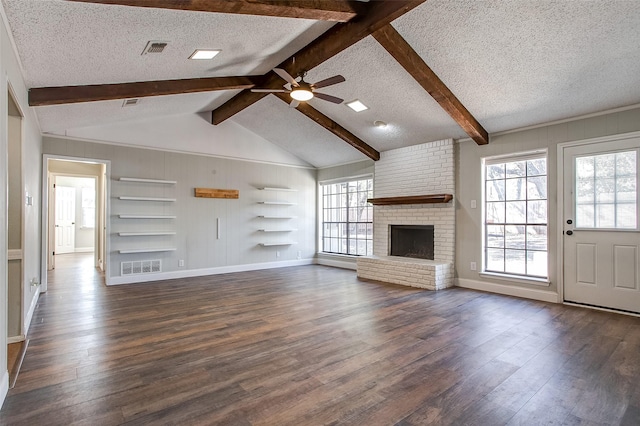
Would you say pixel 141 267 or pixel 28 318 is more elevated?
pixel 141 267

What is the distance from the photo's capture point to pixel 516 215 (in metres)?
5.11

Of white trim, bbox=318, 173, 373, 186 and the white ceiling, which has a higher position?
the white ceiling

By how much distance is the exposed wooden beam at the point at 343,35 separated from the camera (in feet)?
9.96

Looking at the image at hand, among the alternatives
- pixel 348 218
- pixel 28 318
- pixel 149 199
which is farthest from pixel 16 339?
pixel 348 218

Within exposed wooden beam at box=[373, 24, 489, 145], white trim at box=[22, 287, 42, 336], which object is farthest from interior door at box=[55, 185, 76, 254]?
exposed wooden beam at box=[373, 24, 489, 145]

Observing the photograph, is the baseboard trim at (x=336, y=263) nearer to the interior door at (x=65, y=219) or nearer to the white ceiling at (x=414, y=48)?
the white ceiling at (x=414, y=48)

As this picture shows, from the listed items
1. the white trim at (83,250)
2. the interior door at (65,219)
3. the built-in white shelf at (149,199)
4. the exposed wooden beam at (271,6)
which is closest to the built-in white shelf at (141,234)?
the built-in white shelf at (149,199)

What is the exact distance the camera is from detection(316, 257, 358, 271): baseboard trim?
7491 millimetres

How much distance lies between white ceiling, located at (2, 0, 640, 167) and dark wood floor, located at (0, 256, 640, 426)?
2546mm

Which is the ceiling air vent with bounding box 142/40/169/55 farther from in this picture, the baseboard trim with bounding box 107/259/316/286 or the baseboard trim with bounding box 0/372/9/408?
the baseboard trim with bounding box 107/259/316/286

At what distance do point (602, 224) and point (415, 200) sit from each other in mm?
2555

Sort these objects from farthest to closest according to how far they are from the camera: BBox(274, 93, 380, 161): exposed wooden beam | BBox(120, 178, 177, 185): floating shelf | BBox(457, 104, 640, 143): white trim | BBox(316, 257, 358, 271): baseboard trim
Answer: BBox(316, 257, 358, 271): baseboard trim < BBox(120, 178, 177, 185): floating shelf < BBox(274, 93, 380, 161): exposed wooden beam < BBox(457, 104, 640, 143): white trim

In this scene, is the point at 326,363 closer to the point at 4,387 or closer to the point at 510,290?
the point at 4,387

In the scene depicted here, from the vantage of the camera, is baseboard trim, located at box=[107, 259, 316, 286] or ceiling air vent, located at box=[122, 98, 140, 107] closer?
ceiling air vent, located at box=[122, 98, 140, 107]
